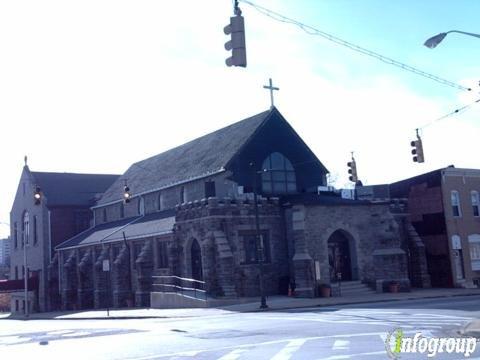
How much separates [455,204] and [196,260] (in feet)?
58.9

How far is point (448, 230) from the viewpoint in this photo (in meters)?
38.9

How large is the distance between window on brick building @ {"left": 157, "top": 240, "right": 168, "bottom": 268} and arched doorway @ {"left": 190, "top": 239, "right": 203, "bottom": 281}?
2.92 metres

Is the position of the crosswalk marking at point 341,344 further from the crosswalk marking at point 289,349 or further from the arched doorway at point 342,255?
the arched doorway at point 342,255

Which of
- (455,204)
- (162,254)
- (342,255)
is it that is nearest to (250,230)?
(342,255)

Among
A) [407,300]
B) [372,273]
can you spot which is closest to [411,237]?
[372,273]

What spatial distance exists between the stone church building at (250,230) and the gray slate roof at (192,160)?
0.17 meters

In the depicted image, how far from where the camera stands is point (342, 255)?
118ft

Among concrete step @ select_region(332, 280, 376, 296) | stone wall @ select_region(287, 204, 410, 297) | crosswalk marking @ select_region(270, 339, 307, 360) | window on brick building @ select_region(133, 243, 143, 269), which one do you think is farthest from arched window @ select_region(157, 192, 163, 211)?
crosswalk marking @ select_region(270, 339, 307, 360)

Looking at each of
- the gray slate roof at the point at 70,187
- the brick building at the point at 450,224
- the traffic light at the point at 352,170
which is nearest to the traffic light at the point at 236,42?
the traffic light at the point at 352,170

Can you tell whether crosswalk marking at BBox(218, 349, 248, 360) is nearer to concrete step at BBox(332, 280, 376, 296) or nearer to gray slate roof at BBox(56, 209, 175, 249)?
concrete step at BBox(332, 280, 376, 296)

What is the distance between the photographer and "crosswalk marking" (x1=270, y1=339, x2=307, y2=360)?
1223cm

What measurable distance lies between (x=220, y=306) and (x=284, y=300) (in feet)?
11.4

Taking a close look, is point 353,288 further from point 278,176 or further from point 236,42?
point 236,42

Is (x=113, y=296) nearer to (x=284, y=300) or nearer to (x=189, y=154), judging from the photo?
(x=189, y=154)
